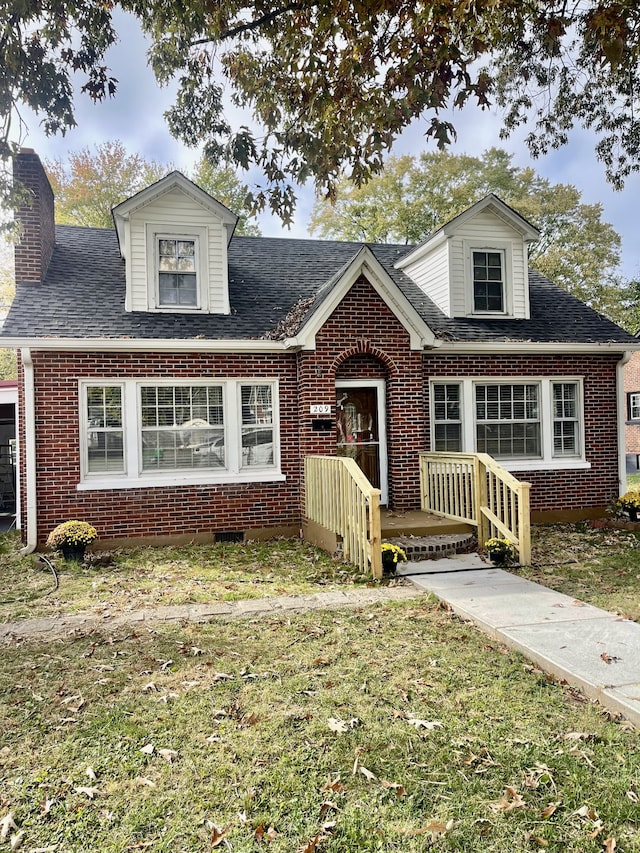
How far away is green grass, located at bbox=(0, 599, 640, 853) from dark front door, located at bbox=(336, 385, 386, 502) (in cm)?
571

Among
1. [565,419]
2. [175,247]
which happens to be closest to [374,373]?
[565,419]

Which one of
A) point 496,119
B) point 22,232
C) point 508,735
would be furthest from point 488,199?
point 508,735

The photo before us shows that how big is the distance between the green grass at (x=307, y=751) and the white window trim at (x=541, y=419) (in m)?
6.54

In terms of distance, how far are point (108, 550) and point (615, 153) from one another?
10.1 metres

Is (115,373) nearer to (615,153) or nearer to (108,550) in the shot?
(108,550)

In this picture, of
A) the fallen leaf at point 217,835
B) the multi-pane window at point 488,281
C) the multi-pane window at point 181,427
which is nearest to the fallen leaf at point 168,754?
the fallen leaf at point 217,835

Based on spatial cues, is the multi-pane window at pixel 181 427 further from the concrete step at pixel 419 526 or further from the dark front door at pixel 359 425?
the concrete step at pixel 419 526

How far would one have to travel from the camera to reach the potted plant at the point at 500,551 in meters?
8.07

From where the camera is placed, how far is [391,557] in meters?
7.71

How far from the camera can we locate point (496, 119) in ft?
27.8

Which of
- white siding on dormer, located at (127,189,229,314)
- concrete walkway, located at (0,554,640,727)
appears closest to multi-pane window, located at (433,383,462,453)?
concrete walkway, located at (0,554,640,727)

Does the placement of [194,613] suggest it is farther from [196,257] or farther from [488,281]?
[488,281]

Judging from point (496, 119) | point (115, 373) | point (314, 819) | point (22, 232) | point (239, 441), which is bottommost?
point (314, 819)

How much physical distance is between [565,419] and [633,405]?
20.3 metres
